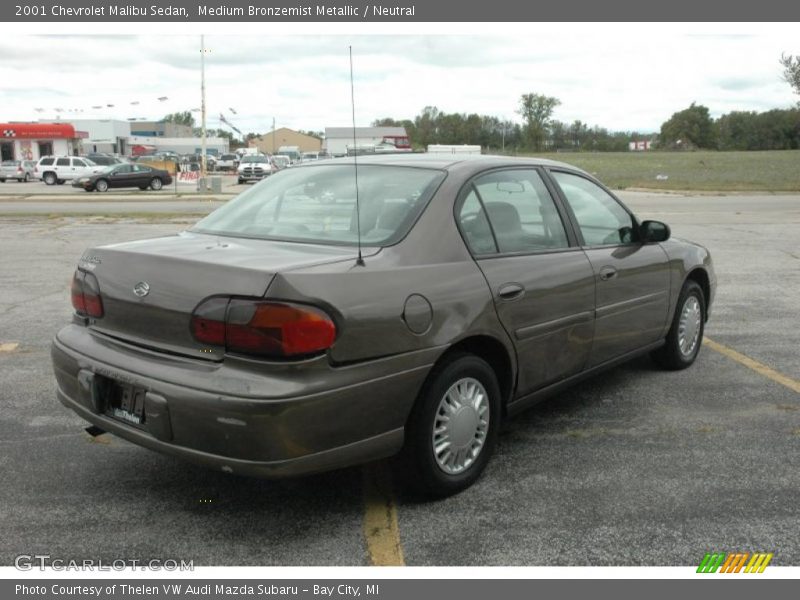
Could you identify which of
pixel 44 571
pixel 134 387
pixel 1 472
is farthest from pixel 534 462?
pixel 1 472

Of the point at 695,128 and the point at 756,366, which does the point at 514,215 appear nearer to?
the point at 756,366

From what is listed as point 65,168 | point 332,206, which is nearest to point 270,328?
point 332,206

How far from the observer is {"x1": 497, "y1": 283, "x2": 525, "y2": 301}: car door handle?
145 inches

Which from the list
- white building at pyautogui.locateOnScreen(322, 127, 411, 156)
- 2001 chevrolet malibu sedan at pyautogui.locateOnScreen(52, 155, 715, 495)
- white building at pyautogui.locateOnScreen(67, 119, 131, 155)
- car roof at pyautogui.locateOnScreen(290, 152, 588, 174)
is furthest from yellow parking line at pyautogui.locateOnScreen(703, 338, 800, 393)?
white building at pyautogui.locateOnScreen(67, 119, 131, 155)

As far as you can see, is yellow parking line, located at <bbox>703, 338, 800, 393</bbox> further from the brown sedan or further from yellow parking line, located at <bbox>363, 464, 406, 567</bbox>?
the brown sedan

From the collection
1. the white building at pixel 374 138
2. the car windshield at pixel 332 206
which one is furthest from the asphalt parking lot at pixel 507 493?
the white building at pixel 374 138

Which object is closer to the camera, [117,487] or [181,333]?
[181,333]

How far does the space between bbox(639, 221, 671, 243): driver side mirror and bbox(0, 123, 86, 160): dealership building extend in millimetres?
69228

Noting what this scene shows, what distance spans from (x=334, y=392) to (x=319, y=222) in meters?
1.10

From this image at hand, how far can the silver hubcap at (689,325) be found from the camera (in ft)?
18.1

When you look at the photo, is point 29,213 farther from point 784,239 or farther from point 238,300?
point 238,300

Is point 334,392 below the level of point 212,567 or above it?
above

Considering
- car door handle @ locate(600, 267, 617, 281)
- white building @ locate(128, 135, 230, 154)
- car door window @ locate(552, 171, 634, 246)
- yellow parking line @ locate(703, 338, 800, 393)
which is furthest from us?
white building @ locate(128, 135, 230, 154)

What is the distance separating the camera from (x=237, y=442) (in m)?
2.90
